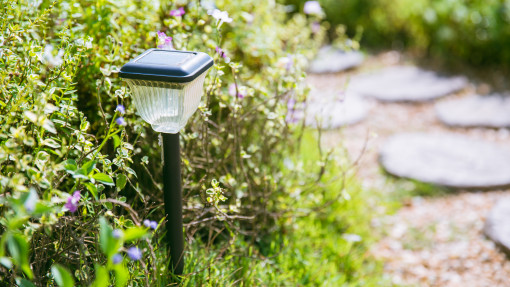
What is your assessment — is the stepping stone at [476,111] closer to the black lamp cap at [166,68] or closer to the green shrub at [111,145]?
the green shrub at [111,145]

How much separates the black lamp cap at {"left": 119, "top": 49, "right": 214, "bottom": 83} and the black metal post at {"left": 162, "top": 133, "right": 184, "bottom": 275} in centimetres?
23

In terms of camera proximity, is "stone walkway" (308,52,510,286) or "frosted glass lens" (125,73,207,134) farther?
"stone walkway" (308,52,510,286)

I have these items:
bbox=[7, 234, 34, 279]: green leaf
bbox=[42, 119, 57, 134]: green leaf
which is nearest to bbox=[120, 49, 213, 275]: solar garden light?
bbox=[42, 119, 57, 134]: green leaf

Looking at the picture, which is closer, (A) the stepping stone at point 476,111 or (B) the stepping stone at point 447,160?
(B) the stepping stone at point 447,160

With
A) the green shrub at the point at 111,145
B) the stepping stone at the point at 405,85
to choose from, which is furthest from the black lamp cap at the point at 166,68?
the stepping stone at the point at 405,85

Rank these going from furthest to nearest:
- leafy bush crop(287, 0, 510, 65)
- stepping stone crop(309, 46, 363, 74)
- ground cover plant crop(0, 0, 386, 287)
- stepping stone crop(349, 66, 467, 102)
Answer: stepping stone crop(309, 46, 363, 74), leafy bush crop(287, 0, 510, 65), stepping stone crop(349, 66, 467, 102), ground cover plant crop(0, 0, 386, 287)

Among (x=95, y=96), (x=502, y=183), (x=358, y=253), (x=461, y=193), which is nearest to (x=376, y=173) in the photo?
(x=461, y=193)

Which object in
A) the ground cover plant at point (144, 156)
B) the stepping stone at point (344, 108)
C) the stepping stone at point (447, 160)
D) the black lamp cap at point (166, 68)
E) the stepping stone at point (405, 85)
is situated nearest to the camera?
the black lamp cap at point (166, 68)

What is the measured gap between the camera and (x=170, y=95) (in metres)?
1.44

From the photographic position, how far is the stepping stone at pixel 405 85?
477cm

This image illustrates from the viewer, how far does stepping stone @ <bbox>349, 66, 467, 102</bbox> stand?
4773mm

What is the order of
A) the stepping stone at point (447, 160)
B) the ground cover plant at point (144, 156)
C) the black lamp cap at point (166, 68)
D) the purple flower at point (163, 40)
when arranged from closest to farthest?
the black lamp cap at point (166, 68)
the ground cover plant at point (144, 156)
the purple flower at point (163, 40)
the stepping stone at point (447, 160)

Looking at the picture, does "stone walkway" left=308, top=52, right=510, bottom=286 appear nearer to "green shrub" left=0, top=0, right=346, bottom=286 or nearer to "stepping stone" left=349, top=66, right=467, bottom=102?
"green shrub" left=0, top=0, right=346, bottom=286

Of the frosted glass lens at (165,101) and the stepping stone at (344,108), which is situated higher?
the frosted glass lens at (165,101)
